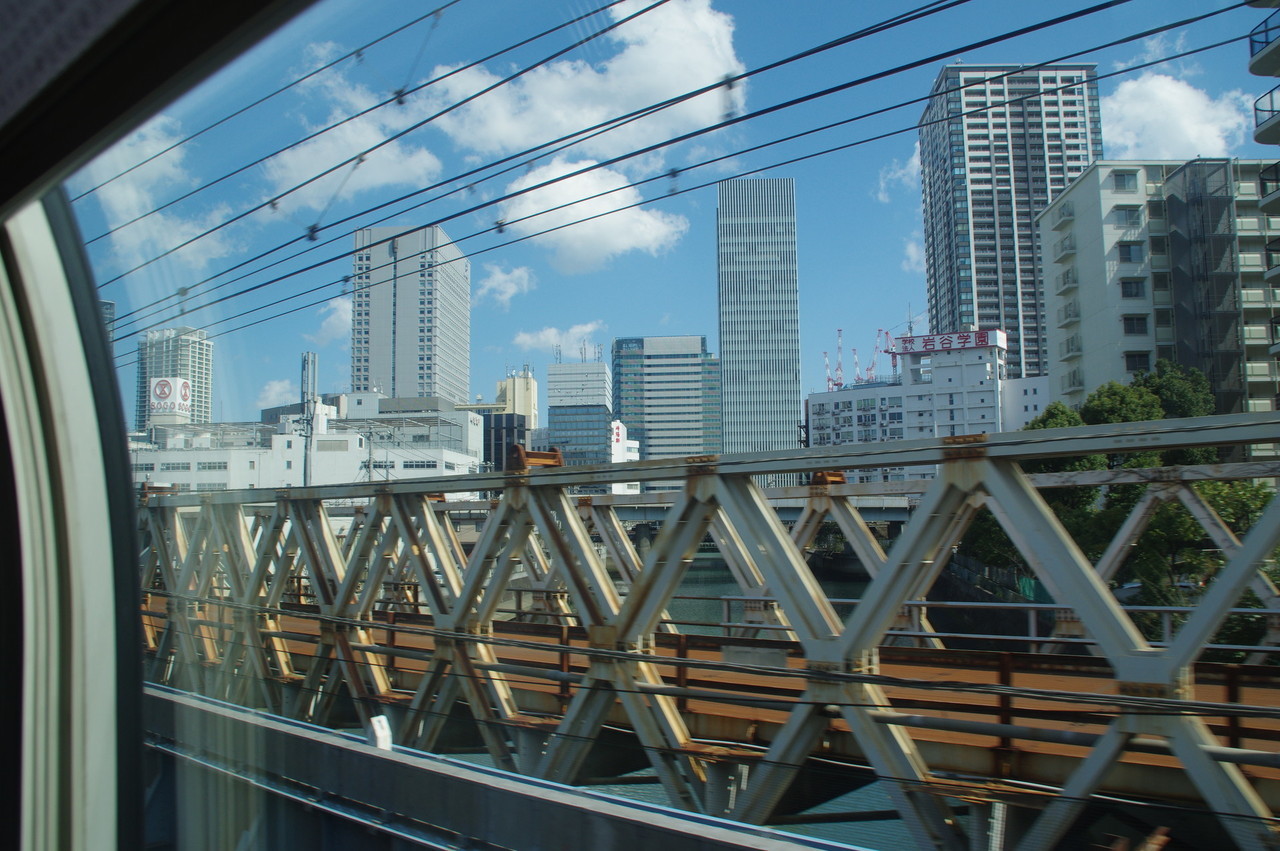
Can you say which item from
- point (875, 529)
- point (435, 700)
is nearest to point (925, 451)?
point (435, 700)

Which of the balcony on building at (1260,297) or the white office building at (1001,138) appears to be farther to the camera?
the balcony on building at (1260,297)

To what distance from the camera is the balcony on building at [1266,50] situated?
3016 mm

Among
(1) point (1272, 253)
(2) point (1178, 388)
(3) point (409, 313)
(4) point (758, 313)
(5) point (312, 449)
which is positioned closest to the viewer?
(1) point (1272, 253)

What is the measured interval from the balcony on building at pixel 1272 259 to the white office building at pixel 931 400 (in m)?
3.22

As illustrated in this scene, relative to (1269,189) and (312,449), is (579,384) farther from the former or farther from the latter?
(1269,189)

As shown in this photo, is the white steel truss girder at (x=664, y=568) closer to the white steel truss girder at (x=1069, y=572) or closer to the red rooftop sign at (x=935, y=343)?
the white steel truss girder at (x=1069, y=572)

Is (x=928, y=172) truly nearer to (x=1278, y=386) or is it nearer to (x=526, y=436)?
(x=1278, y=386)

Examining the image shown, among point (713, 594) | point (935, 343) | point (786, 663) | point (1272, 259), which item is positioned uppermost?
point (935, 343)

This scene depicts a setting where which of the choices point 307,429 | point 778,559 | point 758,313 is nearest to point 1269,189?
point 778,559

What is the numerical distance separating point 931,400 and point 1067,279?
9.67ft

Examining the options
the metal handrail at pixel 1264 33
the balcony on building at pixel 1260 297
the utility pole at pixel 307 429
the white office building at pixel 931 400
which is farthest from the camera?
the white office building at pixel 931 400

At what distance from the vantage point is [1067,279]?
652 centimetres

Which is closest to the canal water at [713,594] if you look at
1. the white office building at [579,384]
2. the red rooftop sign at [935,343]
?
the red rooftop sign at [935,343]

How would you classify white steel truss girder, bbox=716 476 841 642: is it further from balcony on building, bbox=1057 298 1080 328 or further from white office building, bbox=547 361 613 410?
white office building, bbox=547 361 613 410
